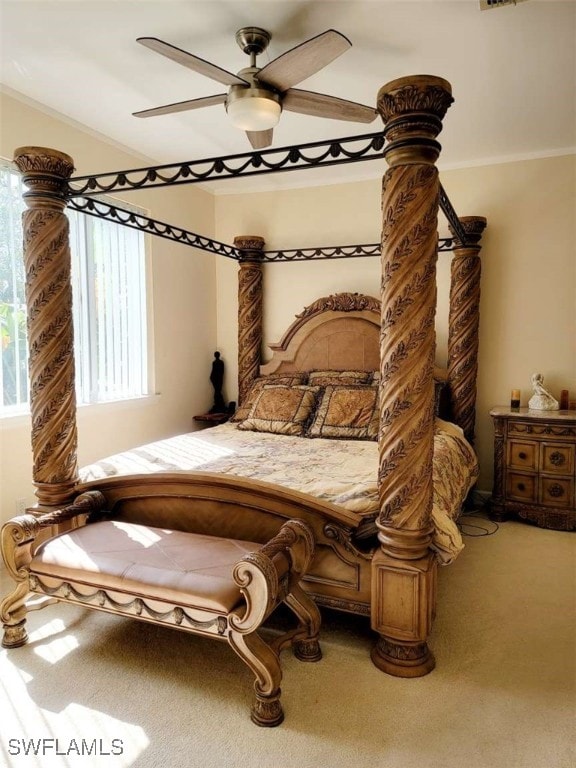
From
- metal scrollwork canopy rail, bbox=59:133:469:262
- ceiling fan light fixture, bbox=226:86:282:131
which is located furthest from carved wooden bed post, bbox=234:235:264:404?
ceiling fan light fixture, bbox=226:86:282:131

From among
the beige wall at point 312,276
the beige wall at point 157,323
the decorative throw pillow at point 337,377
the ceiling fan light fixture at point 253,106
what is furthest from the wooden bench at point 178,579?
the decorative throw pillow at point 337,377

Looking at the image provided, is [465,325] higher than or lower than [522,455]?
higher

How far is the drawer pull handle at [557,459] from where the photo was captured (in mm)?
3496

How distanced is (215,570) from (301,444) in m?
1.51

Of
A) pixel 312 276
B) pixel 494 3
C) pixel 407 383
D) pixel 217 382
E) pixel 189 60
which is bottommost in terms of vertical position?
pixel 217 382

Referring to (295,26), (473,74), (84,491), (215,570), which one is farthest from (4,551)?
(473,74)

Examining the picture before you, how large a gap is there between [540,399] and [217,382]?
2.82 meters

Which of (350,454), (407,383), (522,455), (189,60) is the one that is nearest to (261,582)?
(407,383)

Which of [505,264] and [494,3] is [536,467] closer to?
[505,264]

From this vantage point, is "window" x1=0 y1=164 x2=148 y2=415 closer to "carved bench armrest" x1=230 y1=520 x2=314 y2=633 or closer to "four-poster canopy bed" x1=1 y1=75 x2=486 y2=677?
"four-poster canopy bed" x1=1 y1=75 x2=486 y2=677

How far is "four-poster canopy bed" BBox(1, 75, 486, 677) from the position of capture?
186 centimetres

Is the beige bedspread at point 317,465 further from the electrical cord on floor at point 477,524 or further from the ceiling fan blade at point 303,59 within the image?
the ceiling fan blade at point 303,59

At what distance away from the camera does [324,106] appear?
2.28 meters

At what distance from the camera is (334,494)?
220 cm
